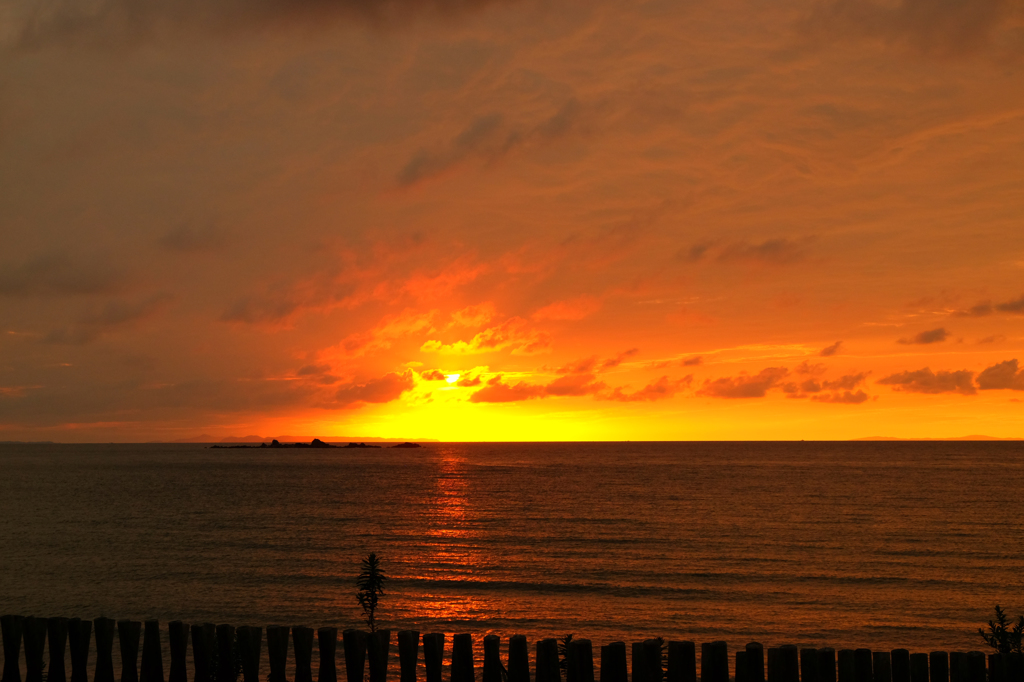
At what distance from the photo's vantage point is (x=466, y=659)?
27.1ft

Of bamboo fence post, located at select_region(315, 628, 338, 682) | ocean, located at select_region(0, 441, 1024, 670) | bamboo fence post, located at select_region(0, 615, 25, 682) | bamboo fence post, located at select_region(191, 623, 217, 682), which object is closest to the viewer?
bamboo fence post, located at select_region(315, 628, 338, 682)

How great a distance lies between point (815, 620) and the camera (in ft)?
96.5

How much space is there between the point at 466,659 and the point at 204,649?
9.50ft

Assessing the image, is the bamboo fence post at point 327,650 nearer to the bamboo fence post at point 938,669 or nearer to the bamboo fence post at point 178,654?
the bamboo fence post at point 178,654

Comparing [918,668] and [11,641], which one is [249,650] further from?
[918,668]

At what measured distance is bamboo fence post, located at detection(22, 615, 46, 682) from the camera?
903 centimetres

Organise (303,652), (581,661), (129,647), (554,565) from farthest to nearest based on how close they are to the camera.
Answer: (554,565) < (129,647) < (303,652) < (581,661)

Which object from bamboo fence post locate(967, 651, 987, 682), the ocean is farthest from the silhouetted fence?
the ocean

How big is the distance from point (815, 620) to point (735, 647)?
522cm

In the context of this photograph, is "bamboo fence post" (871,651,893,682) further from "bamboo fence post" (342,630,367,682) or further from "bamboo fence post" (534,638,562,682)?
"bamboo fence post" (342,630,367,682)

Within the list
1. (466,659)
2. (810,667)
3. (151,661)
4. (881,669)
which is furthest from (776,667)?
(151,661)

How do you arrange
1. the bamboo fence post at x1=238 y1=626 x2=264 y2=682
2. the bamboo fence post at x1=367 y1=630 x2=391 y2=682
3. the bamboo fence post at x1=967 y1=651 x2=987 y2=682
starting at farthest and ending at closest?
the bamboo fence post at x1=238 y1=626 x2=264 y2=682, the bamboo fence post at x1=367 y1=630 x2=391 y2=682, the bamboo fence post at x1=967 y1=651 x2=987 y2=682

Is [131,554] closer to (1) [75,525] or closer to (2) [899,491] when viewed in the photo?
(1) [75,525]

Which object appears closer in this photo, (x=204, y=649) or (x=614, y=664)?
(x=614, y=664)
